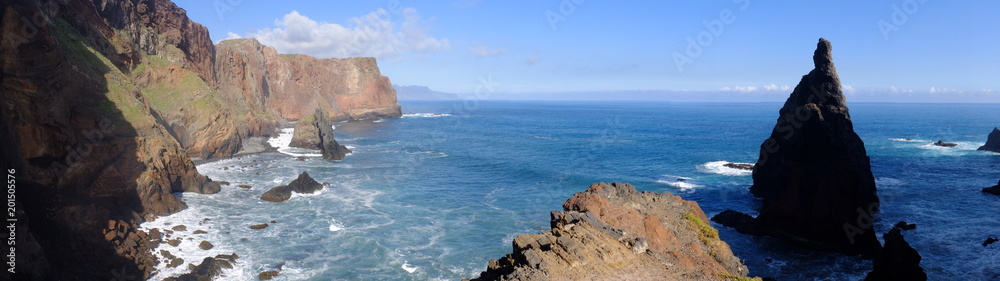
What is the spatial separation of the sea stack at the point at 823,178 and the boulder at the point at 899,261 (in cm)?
760

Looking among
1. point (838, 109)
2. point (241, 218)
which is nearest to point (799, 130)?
point (838, 109)

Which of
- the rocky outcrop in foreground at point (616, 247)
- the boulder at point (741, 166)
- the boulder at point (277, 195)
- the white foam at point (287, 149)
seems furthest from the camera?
the white foam at point (287, 149)

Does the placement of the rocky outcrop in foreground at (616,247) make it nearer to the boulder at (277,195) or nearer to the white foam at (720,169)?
the boulder at (277,195)

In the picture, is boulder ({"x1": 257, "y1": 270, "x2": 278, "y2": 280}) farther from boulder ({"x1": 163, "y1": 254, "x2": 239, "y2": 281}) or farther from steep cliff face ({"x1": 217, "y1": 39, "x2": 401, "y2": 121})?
steep cliff face ({"x1": 217, "y1": 39, "x2": 401, "y2": 121})

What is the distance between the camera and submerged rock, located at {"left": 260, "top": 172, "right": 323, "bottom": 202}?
149ft

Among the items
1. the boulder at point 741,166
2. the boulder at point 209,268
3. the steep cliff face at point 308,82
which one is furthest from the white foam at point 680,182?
the steep cliff face at point 308,82

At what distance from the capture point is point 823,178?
3547cm

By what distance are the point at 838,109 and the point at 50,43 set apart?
49414 millimetres

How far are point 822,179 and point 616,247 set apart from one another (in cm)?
2481

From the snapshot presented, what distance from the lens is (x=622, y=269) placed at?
17.2 metres

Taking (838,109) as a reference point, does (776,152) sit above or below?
below

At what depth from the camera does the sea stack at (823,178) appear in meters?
34.2

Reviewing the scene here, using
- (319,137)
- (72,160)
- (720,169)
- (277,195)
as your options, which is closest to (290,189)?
(277,195)

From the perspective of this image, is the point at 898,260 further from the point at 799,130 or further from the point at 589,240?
the point at 589,240
